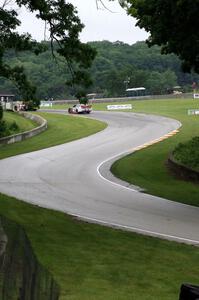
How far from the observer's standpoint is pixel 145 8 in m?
19.7

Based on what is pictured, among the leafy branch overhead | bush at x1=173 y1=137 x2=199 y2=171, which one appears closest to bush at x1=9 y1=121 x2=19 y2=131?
bush at x1=173 y1=137 x2=199 y2=171

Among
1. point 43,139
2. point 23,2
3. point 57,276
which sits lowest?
point 43,139

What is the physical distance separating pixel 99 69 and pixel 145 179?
6603 inches

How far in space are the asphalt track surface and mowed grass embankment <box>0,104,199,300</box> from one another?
1512 millimetres

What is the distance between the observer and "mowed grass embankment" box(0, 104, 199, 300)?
725cm

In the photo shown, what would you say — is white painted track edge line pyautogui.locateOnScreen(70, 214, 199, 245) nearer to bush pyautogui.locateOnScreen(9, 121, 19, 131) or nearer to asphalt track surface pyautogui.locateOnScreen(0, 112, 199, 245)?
asphalt track surface pyautogui.locateOnScreen(0, 112, 199, 245)

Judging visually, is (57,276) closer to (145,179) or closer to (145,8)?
(145,8)

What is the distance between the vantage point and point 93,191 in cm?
2120

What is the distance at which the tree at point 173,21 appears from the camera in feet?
53.3

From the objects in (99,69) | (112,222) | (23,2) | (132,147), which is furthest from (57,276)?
(99,69)

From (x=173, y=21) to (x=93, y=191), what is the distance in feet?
24.2

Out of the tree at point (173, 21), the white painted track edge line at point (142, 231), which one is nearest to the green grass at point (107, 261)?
the white painted track edge line at point (142, 231)

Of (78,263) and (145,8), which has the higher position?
(145,8)

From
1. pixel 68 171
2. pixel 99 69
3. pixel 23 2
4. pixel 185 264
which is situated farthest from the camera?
pixel 99 69
